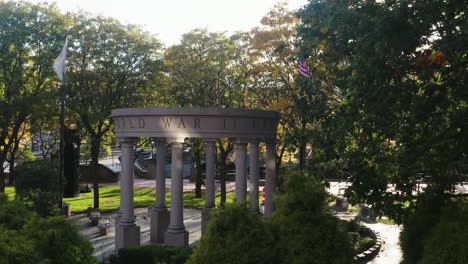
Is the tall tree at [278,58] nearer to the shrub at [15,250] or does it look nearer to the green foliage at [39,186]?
the green foliage at [39,186]

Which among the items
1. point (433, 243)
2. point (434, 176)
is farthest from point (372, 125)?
point (433, 243)

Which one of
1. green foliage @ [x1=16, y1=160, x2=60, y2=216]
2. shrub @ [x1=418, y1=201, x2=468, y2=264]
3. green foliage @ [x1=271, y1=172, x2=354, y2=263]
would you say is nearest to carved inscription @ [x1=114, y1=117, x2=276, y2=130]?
green foliage @ [x1=271, y1=172, x2=354, y2=263]

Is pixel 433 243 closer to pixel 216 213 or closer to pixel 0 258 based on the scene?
pixel 216 213

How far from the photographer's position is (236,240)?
1067cm

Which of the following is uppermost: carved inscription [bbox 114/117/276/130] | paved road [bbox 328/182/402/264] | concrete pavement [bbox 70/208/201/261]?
carved inscription [bbox 114/117/276/130]

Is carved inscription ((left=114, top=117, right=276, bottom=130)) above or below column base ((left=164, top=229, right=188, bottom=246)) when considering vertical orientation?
above

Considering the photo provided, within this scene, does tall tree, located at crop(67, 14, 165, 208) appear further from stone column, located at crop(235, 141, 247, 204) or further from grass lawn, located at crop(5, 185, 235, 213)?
stone column, located at crop(235, 141, 247, 204)

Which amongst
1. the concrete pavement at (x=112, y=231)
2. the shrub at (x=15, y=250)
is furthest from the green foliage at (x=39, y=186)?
the shrub at (x=15, y=250)

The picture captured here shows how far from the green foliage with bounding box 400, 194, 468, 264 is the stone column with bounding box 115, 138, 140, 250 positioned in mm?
12683

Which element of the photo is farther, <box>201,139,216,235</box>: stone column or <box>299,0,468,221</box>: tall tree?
<box>201,139,216,235</box>: stone column

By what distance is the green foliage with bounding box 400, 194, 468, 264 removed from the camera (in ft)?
32.7

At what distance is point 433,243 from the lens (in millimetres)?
10812

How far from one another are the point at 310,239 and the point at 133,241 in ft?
42.7

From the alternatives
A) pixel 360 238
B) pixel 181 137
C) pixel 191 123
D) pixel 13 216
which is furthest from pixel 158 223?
pixel 13 216
